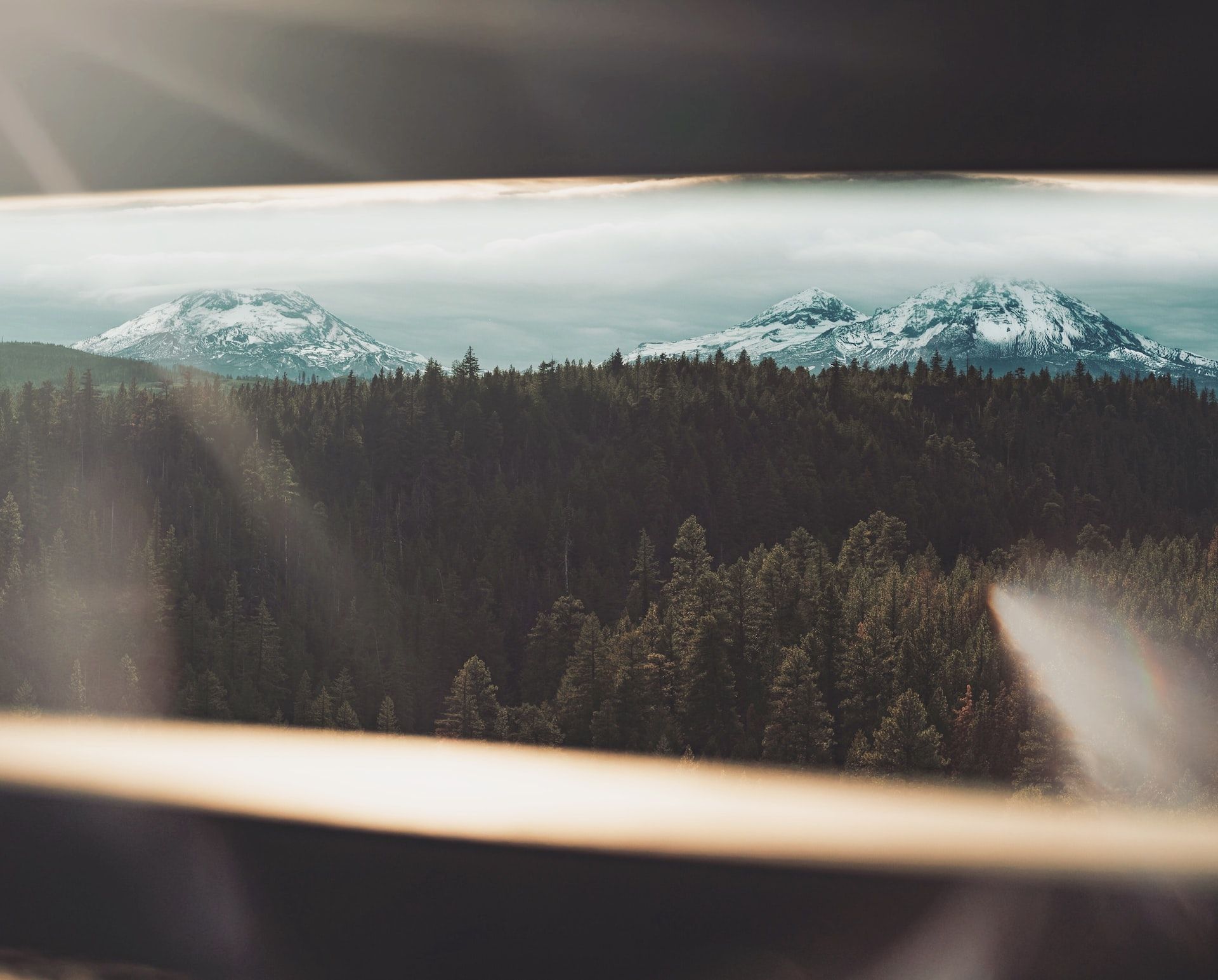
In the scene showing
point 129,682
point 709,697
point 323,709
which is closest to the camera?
point 709,697

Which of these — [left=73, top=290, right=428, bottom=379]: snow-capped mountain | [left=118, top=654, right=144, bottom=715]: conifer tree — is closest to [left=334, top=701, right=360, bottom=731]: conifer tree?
[left=73, top=290, right=428, bottom=379]: snow-capped mountain

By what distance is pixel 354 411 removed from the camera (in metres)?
16.4

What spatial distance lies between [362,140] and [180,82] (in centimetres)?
17

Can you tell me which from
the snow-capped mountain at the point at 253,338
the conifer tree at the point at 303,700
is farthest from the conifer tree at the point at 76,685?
the conifer tree at the point at 303,700

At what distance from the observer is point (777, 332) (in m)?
10.5

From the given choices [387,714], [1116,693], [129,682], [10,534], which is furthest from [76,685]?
[387,714]

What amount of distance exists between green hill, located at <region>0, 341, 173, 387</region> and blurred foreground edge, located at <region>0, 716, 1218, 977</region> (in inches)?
351

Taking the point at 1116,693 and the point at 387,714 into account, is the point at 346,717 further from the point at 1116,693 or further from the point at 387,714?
the point at 1116,693

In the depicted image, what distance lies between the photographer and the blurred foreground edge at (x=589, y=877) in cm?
84

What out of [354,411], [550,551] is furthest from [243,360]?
[550,551]

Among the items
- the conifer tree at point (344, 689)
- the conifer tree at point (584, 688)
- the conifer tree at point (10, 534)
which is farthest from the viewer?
the conifer tree at point (344, 689)

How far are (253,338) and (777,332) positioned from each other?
376 inches

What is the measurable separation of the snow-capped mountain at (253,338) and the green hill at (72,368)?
10.0 inches

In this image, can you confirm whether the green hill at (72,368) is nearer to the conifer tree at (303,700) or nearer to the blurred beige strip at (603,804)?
the conifer tree at (303,700)
